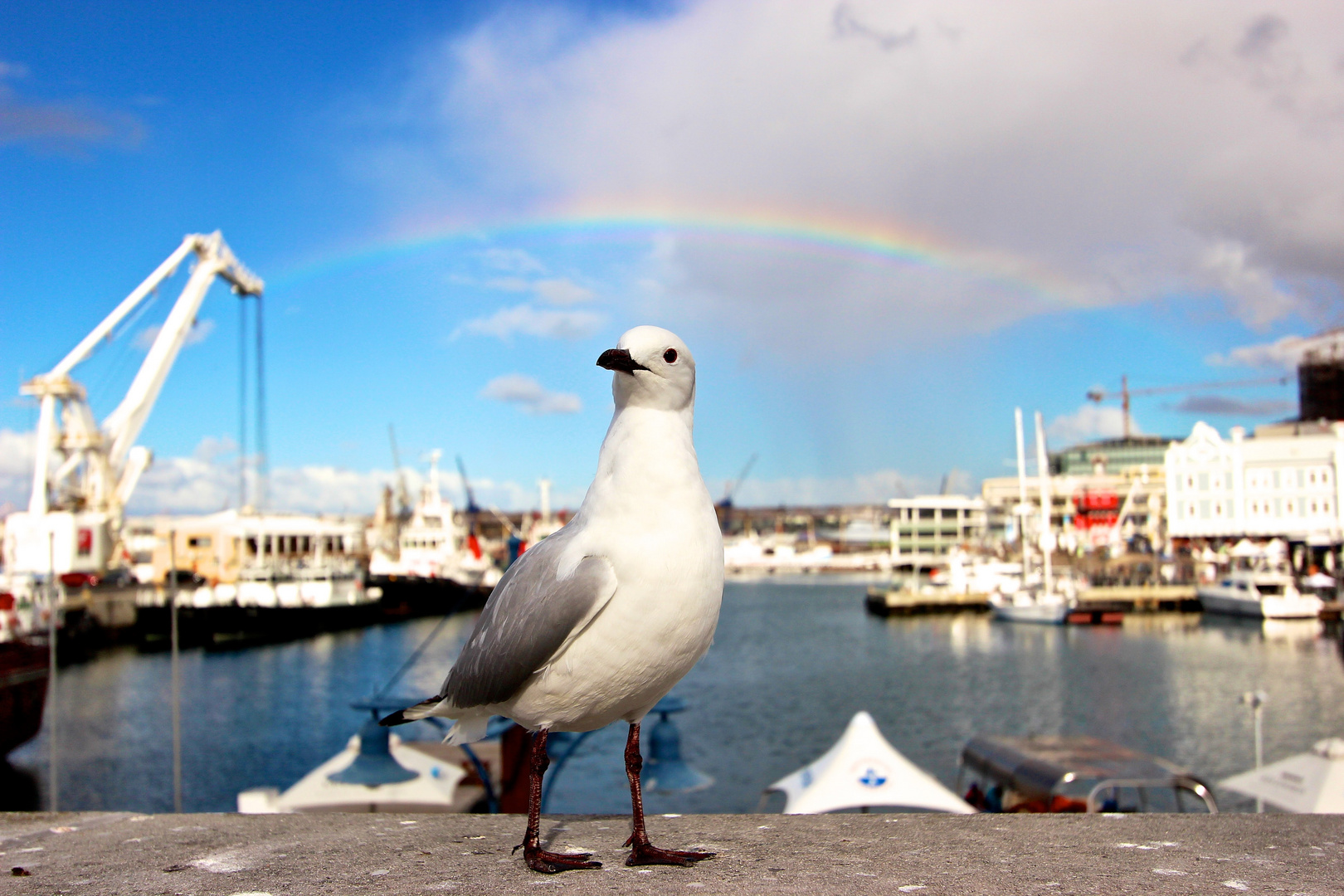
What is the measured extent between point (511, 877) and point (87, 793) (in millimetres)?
19311

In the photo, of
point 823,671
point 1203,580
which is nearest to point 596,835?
point 823,671

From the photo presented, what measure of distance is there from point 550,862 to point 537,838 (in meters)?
0.07

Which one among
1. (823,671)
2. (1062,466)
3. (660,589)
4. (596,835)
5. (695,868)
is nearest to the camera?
(660,589)

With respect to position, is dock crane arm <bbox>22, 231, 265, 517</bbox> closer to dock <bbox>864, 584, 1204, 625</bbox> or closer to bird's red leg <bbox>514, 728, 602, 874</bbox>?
dock <bbox>864, 584, 1204, 625</bbox>

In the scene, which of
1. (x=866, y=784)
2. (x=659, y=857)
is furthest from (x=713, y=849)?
(x=866, y=784)

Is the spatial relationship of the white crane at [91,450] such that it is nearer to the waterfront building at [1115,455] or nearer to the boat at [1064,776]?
the boat at [1064,776]

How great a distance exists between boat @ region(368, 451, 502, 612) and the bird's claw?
54.5 meters

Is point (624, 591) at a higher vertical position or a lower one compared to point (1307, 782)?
higher

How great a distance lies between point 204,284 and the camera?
2051 inches

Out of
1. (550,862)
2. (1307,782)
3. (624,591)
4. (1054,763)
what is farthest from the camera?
(1054,763)

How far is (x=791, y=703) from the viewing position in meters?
27.5

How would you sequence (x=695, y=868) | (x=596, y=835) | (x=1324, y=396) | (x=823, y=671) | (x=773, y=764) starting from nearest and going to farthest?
(x=695, y=868) → (x=596, y=835) → (x=773, y=764) → (x=823, y=671) → (x=1324, y=396)

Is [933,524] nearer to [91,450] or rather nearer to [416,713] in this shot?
[91,450]

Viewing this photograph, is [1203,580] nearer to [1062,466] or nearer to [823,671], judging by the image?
[823,671]
